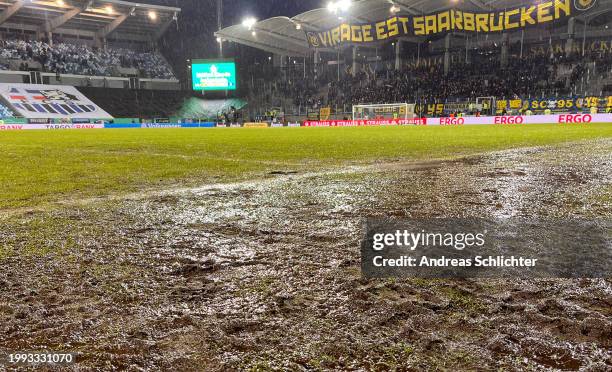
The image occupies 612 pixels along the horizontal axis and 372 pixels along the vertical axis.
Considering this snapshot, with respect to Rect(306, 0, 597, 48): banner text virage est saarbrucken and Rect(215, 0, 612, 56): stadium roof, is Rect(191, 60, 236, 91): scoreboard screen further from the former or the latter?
Rect(306, 0, 597, 48): banner text virage est saarbrucken

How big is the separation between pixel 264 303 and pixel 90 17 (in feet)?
197

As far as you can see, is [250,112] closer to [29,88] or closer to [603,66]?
[29,88]

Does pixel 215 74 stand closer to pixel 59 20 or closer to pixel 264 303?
pixel 59 20

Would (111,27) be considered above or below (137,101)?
above

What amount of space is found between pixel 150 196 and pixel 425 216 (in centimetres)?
245

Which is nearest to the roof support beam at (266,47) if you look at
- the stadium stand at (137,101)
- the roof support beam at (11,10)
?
the stadium stand at (137,101)

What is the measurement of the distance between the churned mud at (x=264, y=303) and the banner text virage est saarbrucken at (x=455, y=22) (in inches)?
1436

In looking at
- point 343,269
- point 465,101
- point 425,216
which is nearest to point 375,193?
point 425,216

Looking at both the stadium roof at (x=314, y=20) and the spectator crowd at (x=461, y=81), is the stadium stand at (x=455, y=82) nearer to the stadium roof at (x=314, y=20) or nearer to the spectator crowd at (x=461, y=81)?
the spectator crowd at (x=461, y=81)

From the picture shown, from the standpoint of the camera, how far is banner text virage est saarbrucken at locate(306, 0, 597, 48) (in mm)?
32500

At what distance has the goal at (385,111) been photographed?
3600 centimetres

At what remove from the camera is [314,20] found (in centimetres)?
4097

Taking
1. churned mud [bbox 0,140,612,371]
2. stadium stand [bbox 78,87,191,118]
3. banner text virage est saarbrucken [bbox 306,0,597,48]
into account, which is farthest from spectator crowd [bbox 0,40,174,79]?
churned mud [bbox 0,140,612,371]

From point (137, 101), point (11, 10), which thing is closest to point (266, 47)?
point (137, 101)
